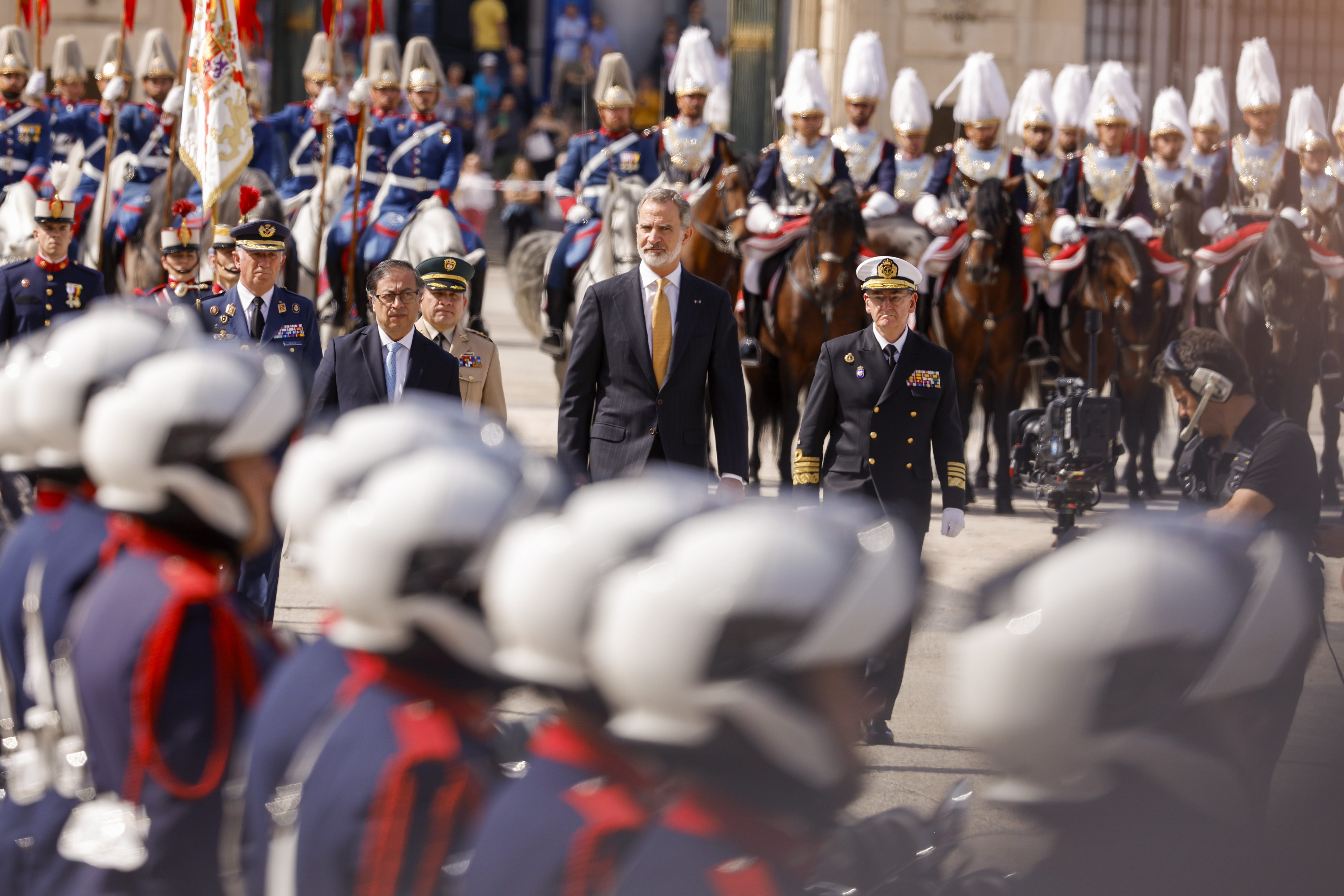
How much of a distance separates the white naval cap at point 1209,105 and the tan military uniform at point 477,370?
931cm

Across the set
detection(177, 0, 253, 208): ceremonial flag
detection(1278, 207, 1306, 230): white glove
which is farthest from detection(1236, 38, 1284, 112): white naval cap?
detection(177, 0, 253, 208): ceremonial flag

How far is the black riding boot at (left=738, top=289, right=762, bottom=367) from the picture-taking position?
10.9 metres

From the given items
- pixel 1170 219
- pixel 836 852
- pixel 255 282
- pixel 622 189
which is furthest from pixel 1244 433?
pixel 1170 219

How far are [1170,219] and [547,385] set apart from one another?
568 centimetres

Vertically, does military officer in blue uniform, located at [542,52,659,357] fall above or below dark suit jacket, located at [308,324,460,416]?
above

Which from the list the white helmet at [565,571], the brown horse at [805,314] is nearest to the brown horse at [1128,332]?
the brown horse at [805,314]

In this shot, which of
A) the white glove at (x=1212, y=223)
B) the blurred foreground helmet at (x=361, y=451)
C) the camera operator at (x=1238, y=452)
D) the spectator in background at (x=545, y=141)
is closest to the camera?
the blurred foreground helmet at (x=361, y=451)

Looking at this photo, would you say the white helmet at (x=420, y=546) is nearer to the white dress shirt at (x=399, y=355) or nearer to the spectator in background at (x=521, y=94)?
the white dress shirt at (x=399, y=355)

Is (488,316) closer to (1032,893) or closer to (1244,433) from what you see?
(1244,433)

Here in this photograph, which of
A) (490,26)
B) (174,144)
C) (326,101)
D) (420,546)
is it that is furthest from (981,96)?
(490,26)

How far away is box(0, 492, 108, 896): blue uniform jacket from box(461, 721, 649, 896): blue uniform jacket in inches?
33.1

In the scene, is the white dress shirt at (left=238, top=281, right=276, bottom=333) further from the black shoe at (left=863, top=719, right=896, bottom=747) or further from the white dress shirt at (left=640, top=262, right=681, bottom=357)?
the black shoe at (left=863, top=719, right=896, bottom=747)

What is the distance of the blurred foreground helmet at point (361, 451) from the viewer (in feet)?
7.28

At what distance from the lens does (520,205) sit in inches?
794
